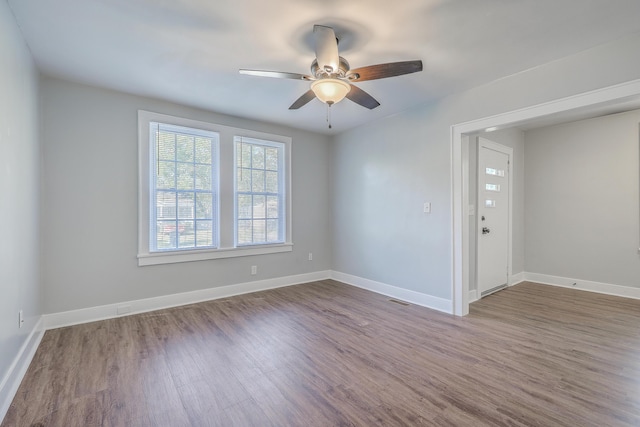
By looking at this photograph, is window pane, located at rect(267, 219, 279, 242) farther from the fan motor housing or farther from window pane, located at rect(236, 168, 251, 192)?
the fan motor housing

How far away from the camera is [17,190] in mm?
2182

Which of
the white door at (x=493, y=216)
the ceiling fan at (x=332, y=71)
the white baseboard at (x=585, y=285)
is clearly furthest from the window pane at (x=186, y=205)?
the white baseboard at (x=585, y=285)

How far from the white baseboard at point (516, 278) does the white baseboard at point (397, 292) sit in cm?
197

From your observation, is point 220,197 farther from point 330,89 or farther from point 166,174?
point 330,89

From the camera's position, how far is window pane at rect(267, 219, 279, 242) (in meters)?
4.63

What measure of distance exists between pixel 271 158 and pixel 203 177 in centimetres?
113

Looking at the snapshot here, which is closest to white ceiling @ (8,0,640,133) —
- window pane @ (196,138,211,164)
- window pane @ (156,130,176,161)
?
window pane @ (156,130,176,161)

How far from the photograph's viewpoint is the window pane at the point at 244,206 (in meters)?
4.31

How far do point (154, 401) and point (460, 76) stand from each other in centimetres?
376

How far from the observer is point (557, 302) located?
3.84m

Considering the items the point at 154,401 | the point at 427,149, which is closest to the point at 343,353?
the point at 154,401

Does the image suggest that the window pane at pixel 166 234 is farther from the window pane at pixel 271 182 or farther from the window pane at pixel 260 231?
the window pane at pixel 271 182

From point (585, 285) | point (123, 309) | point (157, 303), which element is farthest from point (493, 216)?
point (123, 309)

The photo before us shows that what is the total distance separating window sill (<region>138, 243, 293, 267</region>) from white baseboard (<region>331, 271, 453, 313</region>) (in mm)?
1084
